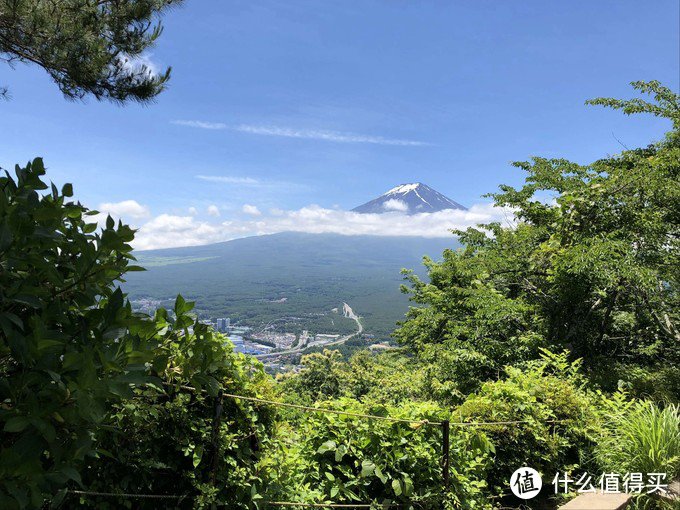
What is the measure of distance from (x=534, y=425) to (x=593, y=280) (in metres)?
3.52

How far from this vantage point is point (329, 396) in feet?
10.7

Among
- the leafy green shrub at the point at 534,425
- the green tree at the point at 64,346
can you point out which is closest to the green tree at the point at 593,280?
the leafy green shrub at the point at 534,425

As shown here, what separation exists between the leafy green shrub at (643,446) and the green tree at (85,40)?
7051 mm

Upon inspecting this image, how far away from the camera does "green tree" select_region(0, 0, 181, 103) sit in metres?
4.61

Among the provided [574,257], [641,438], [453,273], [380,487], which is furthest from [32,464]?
[453,273]

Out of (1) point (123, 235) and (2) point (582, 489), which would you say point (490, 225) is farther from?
(1) point (123, 235)

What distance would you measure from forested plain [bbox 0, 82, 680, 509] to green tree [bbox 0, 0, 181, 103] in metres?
4.82

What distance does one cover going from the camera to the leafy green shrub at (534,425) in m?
3.40

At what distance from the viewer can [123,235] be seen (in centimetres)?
121

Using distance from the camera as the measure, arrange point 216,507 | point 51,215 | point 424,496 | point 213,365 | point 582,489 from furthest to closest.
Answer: point 582,489 → point 424,496 → point 216,507 → point 213,365 → point 51,215

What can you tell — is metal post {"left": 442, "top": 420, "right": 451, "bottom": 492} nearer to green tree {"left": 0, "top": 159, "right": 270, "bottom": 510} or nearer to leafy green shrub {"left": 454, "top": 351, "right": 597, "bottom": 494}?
leafy green shrub {"left": 454, "top": 351, "right": 597, "bottom": 494}

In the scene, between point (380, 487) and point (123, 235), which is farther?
point (380, 487)

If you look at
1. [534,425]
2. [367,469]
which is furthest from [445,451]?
[534,425]

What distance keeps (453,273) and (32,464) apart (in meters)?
11.4
